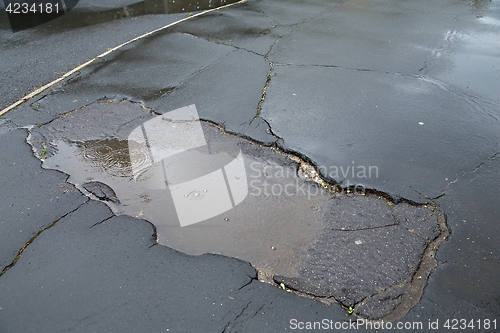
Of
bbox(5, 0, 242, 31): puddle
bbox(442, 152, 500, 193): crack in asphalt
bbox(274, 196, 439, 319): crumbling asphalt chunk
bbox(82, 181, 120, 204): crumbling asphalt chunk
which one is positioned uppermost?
bbox(5, 0, 242, 31): puddle

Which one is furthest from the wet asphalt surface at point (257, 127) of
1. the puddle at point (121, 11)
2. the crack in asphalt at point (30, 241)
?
the puddle at point (121, 11)

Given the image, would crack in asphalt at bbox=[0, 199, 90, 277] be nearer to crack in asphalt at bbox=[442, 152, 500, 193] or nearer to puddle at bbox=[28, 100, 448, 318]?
puddle at bbox=[28, 100, 448, 318]

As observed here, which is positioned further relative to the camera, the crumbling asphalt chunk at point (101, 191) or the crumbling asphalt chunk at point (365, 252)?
the crumbling asphalt chunk at point (101, 191)

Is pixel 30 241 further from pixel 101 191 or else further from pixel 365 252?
pixel 365 252

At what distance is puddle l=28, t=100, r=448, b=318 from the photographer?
3.39m

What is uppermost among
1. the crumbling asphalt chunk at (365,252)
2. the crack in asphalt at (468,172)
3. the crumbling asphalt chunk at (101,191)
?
the crumbling asphalt chunk at (101,191)

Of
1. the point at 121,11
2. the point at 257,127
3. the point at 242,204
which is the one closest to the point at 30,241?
the point at 242,204

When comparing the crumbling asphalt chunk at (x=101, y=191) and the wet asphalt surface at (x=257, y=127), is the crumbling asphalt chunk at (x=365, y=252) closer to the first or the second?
the wet asphalt surface at (x=257, y=127)

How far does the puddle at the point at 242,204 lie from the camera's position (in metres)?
3.39

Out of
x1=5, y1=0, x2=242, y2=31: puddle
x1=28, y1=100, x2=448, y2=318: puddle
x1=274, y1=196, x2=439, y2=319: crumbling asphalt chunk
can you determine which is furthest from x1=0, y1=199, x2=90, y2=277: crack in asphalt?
x1=5, y1=0, x2=242, y2=31: puddle

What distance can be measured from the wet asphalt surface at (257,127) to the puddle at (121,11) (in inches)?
5.8

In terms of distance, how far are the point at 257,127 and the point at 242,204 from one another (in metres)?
1.34

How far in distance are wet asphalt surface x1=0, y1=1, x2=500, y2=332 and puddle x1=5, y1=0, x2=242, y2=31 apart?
146mm

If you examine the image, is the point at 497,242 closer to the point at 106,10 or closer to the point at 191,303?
the point at 191,303
